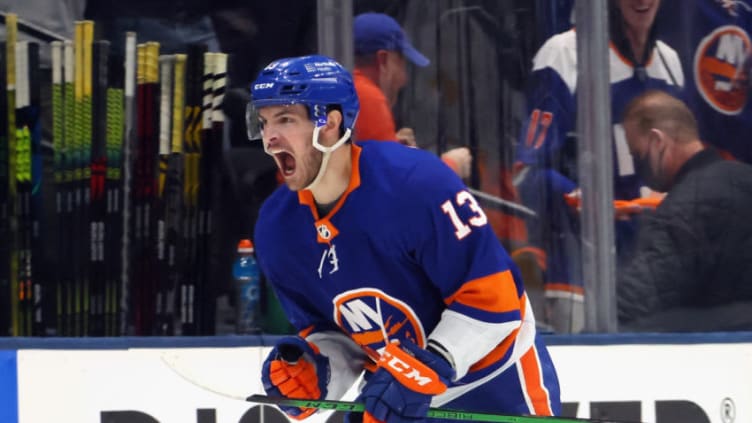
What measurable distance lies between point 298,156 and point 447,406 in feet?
2.01

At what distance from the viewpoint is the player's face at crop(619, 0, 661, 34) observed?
4.65 metres

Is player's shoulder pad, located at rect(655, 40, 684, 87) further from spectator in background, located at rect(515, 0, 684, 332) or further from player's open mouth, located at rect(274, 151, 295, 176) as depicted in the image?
player's open mouth, located at rect(274, 151, 295, 176)

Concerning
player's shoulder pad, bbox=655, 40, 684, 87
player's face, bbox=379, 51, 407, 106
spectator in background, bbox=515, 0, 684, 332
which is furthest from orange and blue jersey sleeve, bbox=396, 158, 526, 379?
player's shoulder pad, bbox=655, 40, 684, 87

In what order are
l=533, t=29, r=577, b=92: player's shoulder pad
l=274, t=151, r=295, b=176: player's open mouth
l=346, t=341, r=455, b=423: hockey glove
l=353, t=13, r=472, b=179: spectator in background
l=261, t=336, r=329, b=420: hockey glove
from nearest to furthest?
l=346, t=341, r=455, b=423: hockey glove, l=274, t=151, r=295, b=176: player's open mouth, l=261, t=336, r=329, b=420: hockey glove, l=353, t=13, r=472, b=179: spectator in background, l=533, t=29, r=577, b=92: player's shoulder pad

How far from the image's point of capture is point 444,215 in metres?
2.66

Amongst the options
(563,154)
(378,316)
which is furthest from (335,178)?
(563,154)

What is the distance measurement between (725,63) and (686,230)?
56 cm

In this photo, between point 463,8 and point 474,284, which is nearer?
point 474,284

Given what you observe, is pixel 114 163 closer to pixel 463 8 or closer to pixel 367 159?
pixel 463 8

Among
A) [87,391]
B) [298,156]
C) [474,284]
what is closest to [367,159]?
[298,156]

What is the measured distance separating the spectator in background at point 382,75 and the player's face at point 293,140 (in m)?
1.51

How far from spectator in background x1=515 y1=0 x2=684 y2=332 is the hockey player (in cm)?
173

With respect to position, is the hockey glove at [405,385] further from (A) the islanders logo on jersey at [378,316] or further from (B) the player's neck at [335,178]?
(B) the player's neck at [335,178]

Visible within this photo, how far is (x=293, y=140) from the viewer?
2695 millimetres
